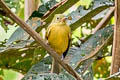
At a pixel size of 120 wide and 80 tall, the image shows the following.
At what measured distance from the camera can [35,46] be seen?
2.31 meters

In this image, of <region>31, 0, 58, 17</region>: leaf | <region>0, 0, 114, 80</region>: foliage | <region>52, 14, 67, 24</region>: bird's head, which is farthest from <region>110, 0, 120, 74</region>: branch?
<region>52, 14, 67, 24</region>: bird's head

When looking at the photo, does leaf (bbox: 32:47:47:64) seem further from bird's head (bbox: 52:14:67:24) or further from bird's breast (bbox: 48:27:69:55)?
bird's head (bbox: 52:14:67:24)

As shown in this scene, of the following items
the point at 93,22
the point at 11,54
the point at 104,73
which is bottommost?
the point at 104,73

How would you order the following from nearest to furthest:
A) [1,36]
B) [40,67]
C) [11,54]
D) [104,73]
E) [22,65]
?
[40,67], [11,54], [22,65], [1,36], [104,73]

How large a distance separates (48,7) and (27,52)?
0.32 m

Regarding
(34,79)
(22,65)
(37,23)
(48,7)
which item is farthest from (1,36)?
(34,79)

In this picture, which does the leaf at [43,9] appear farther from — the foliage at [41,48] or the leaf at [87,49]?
the leaf at [87,49]

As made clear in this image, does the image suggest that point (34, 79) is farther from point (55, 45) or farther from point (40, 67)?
point (55, 45)

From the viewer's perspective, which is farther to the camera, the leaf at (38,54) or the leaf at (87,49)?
the leaf at (38,54)

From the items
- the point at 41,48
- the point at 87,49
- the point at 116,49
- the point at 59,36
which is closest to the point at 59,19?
the point at 59,36

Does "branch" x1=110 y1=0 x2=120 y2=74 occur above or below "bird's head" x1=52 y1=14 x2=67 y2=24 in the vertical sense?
below

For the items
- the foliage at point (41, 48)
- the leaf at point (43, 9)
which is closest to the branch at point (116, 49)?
the foliage at point (41, 48)

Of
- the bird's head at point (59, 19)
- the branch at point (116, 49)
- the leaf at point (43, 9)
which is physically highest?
the leaf at point (43, 9)

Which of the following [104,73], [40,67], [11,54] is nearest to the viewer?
[40,67]
